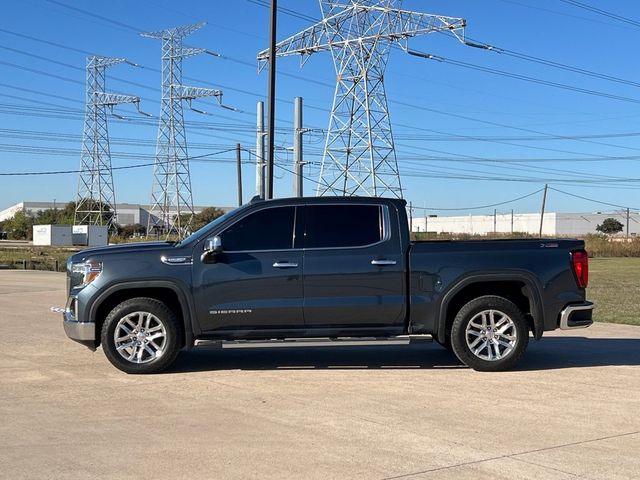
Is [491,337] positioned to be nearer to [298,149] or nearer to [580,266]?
[580,266]

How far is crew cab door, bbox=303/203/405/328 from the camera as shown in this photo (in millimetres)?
8492

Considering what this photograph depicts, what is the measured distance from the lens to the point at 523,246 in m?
8.88

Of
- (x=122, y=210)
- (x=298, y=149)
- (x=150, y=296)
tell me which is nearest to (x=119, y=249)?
(x=150, y=296)

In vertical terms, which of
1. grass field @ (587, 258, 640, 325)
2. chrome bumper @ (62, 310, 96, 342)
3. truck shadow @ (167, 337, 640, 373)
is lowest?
truck shadow @ (167, 337, 640, 373)

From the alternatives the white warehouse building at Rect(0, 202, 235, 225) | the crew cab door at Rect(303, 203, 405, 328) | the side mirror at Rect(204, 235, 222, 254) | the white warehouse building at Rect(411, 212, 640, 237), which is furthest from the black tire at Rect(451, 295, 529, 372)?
the white warehouse building at Rect(0, 202, 235, 225)

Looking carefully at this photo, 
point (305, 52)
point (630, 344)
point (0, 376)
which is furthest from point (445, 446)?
point (305, 52)

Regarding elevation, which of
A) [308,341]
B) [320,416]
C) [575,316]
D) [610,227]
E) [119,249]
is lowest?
[320,416]

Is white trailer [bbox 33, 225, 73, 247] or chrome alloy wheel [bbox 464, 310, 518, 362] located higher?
white trailer [bbox 33, 225, 73, 247]

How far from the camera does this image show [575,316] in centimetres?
880

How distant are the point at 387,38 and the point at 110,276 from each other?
28.2 m

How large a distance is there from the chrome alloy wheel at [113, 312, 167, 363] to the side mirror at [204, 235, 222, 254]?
3.26 ft

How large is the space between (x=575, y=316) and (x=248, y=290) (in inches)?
152

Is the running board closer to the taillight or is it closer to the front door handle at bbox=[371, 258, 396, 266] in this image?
the front door handle at bbox=[371, 258, 396, 266]

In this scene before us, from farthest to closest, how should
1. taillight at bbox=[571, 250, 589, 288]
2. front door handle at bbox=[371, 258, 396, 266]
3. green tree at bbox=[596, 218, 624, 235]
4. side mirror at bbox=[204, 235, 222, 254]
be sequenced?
1. green tree at bbox=[596, 218, 624, 235]
2. taillight at bbox=[571, 250, 589, 288]
3. front door handle at bbox=[371, 258, 396, 266]
4. side mirror at bbox=[204, 235, 222, 254]
